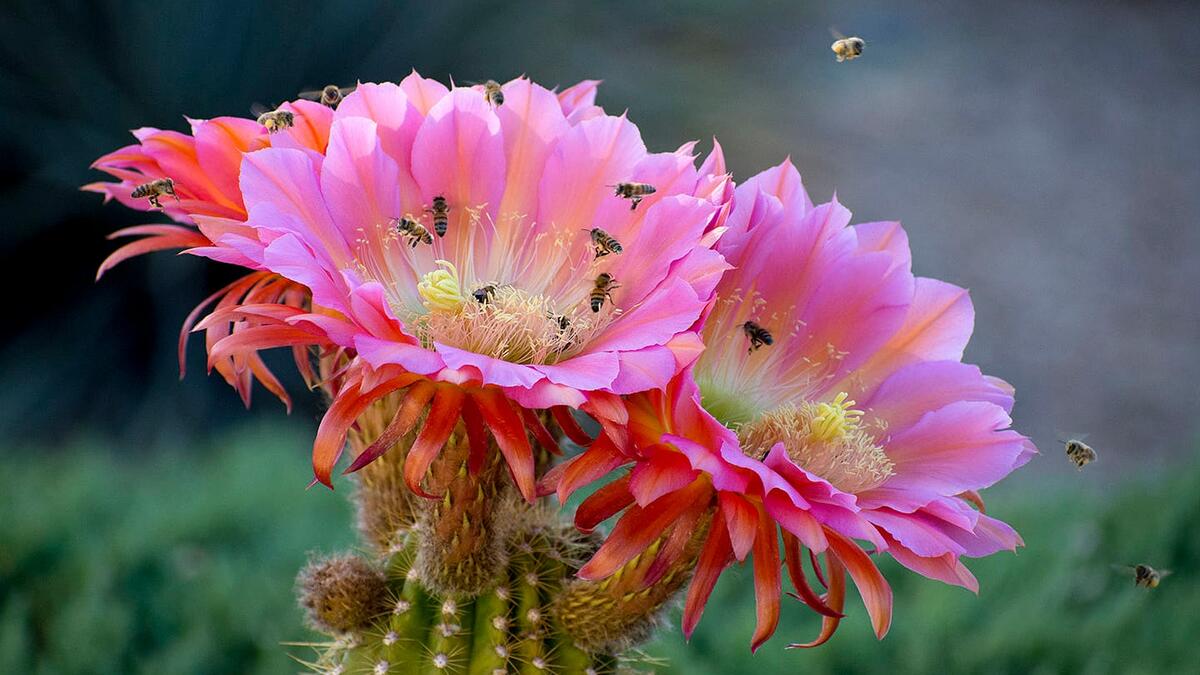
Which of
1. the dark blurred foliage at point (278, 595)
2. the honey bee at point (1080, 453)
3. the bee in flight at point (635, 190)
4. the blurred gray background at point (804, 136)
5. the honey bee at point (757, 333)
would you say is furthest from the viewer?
the blurred gray background at point (804, 136)

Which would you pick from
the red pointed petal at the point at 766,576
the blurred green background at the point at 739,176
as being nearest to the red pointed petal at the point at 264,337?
the red pointed petal at the point at 766,576

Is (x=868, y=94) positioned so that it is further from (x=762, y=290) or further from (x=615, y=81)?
(x=762, y=290)

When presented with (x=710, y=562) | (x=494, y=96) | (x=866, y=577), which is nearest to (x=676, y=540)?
(x=710, y=562)

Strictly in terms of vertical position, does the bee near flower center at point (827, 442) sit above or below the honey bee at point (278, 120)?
above

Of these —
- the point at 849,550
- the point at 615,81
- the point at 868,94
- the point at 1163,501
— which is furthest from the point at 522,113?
the point at 868,94

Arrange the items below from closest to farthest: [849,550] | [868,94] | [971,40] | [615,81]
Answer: [849,550], [615,81], [868,94], [971,40]

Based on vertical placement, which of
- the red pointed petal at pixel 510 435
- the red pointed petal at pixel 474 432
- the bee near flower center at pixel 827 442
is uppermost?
the bee near flower center at pixel 827 442

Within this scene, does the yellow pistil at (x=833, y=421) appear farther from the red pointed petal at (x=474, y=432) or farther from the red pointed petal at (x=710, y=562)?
the red pointed petal at (x=474, y=432)

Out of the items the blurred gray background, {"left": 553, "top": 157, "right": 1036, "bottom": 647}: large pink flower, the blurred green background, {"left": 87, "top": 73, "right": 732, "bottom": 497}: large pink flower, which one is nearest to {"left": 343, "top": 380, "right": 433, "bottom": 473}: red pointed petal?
{"left": 87, "top": 73, "right": 732, "bottom": 497}: large pink flower
